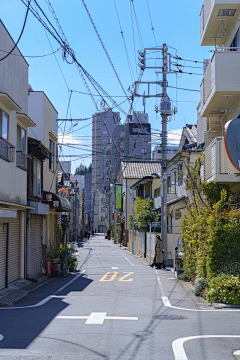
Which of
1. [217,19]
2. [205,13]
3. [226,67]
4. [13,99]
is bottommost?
[13,99]

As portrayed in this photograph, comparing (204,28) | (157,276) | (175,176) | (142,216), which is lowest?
(157,276)

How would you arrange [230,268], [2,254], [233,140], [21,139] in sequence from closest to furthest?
[233,140]
[230,268]
[2,254]
[21,139]

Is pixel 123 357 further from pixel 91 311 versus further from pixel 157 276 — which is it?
pixel 157 276

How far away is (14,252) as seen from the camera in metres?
17.4

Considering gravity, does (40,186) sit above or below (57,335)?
above

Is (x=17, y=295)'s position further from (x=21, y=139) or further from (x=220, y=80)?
(x=220, y=80)

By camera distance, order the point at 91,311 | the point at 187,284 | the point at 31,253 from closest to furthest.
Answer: the point at 91,311
the point at 187,284
the point at 31,253

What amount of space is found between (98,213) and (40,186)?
397 ft

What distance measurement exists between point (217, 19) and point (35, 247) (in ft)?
41.9

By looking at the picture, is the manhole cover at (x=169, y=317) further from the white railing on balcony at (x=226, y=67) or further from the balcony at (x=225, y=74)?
the white railing on balcony at (x=226, y=67)

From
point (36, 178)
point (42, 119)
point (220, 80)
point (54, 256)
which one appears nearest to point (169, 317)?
point (220, 80)

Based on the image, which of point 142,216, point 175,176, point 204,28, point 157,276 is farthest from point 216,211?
point 142,216

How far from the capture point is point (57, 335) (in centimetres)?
838

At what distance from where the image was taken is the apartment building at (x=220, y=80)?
15.9 m
